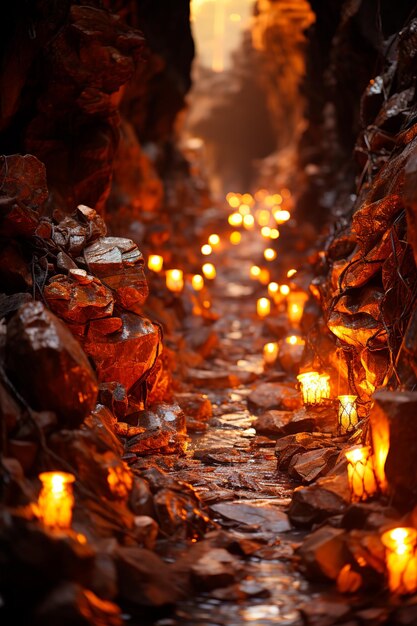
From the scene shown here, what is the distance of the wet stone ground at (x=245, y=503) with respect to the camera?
5281mm

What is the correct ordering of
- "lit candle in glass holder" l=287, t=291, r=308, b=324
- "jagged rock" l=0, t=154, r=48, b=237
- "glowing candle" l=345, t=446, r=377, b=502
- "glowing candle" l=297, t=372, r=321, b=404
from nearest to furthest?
"glowing candle" l=345, t=446, r=377, b=502
"jagged rock" l=0, t=154, r=48, b=237
"glowing candle" l=297, t=372, r=321, b=404
"lit candle in glass holder" l=287, t=291, r=308, b=324

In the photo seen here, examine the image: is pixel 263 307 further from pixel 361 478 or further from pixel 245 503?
pixel 361 478

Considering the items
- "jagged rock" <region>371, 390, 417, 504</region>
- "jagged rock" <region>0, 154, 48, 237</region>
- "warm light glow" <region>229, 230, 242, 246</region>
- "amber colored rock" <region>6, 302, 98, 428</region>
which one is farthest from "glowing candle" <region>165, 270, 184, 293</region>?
"jagged rock" <region>371, 390, 417, 504</region>

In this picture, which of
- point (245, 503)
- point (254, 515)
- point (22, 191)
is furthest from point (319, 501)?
point (22, 191)

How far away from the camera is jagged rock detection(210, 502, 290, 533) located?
6836mm

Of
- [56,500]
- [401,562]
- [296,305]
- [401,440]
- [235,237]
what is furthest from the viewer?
[235,237]

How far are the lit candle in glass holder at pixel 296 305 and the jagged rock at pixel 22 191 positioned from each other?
8.02 m

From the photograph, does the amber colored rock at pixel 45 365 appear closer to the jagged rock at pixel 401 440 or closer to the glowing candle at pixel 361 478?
the glowing candle at pixel 361 478

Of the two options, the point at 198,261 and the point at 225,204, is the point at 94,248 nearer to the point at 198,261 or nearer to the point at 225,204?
the point at 198,261

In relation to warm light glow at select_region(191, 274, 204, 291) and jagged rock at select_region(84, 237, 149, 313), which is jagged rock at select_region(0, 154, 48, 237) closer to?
jagged rock at select_region(84, 237, 149, 313)

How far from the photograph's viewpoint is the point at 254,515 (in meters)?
7.07

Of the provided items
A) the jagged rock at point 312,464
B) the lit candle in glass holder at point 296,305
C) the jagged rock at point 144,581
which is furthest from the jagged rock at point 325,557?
the lit candle in glass holder at point 296,305

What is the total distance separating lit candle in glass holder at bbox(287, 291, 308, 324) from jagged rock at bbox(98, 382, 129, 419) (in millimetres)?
7146

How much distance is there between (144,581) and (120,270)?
534cm
